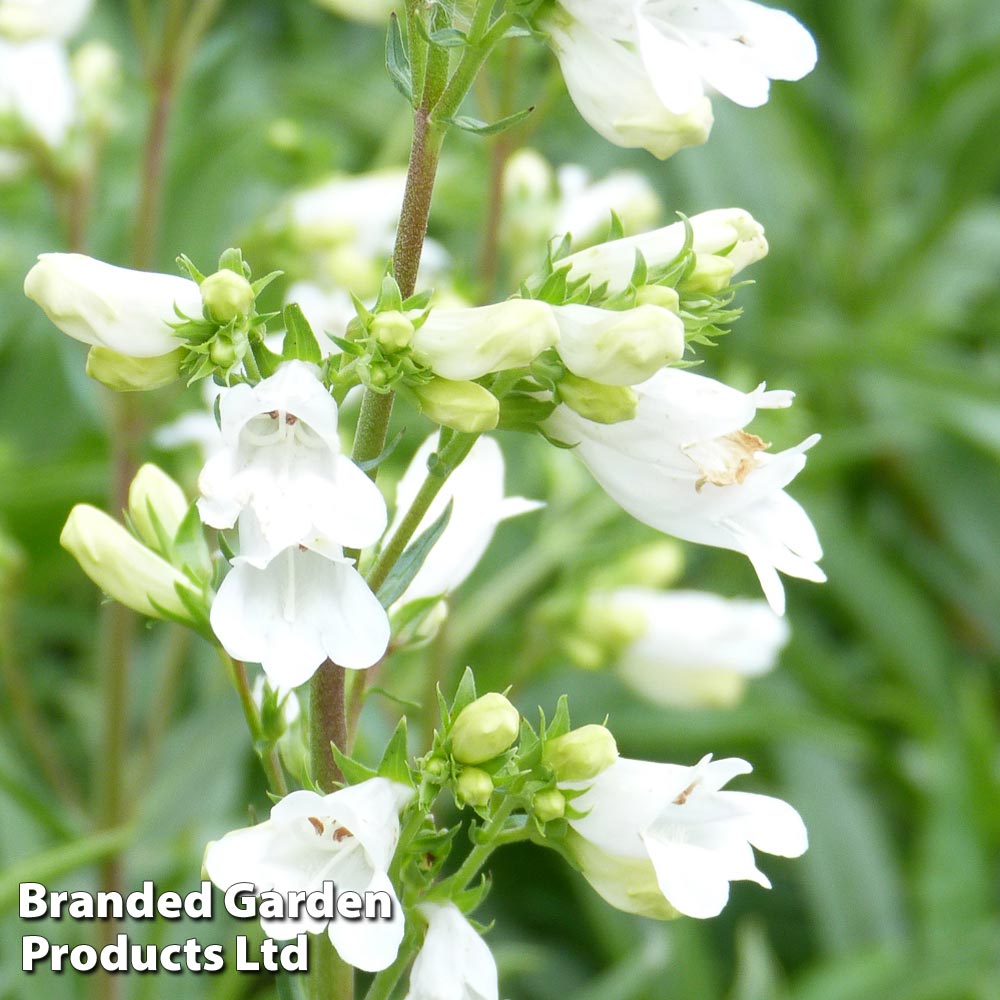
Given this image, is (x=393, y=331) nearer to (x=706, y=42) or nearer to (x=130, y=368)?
(x=130, y=368)

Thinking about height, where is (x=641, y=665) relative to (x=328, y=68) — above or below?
below

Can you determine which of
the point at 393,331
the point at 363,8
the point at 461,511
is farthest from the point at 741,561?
the point at 393,331

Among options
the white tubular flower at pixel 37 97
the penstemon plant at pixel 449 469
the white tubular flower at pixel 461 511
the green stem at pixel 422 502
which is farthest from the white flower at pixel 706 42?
the white tubular flower at pixel 37 97

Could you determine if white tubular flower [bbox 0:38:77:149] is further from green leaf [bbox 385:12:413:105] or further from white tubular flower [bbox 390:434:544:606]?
green leaf [bbox 385:12:413:105]

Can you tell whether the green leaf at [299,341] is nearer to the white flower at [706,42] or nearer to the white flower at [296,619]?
the white flower at [296,619]

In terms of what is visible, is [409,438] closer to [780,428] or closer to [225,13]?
[780,428]

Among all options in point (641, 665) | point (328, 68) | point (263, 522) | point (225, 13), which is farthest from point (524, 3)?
point (225, 13)
